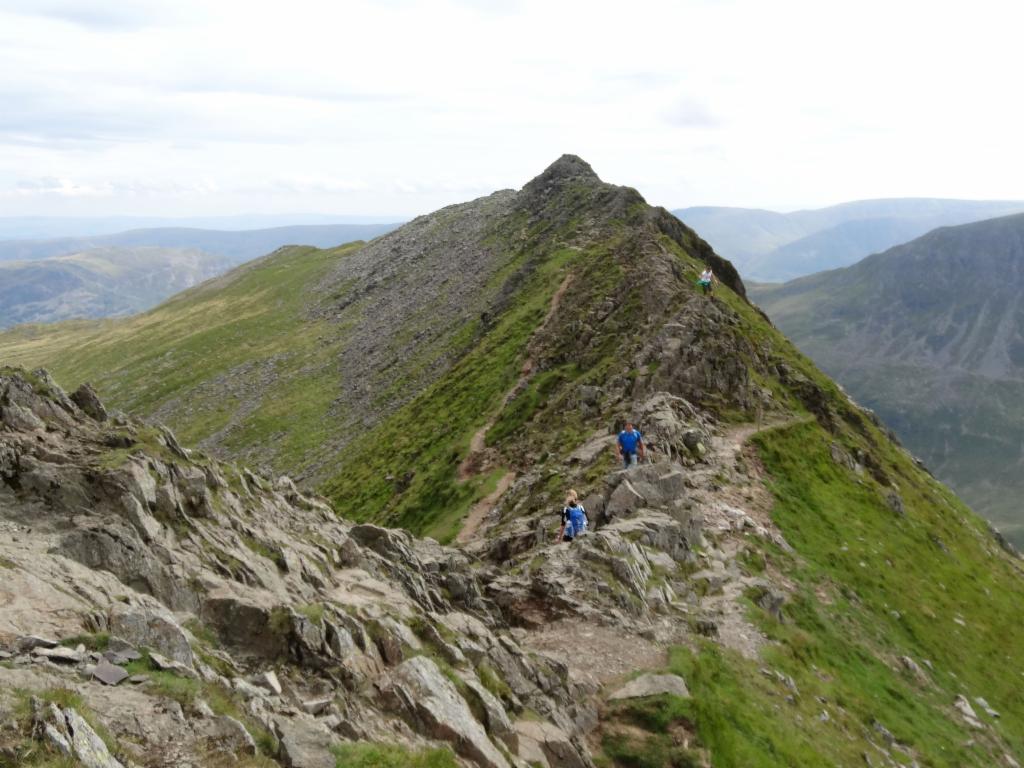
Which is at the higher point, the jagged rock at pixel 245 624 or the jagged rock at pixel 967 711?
the jagged rock at pixel 245 624

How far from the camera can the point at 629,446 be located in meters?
42.6

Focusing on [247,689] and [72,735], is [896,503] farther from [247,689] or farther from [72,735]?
[72,735]

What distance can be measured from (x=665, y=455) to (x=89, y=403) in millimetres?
30812

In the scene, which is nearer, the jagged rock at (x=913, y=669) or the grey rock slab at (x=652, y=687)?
the grey rock slab at (x=652, y=687)

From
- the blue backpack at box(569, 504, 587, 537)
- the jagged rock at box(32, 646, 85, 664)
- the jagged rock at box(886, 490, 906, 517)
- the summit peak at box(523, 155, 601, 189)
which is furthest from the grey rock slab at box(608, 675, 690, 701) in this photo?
the summit peak at box(523, 155, 601, 189)

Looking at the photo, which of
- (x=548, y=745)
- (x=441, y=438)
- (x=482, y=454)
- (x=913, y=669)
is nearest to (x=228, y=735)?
(x=548, y=745)

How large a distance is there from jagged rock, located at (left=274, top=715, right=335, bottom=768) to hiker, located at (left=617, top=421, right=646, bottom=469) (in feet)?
93.7

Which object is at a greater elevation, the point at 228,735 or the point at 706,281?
the point at 706,281

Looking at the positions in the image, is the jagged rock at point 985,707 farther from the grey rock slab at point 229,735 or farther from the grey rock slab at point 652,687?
the grey rock slab at point 229,735

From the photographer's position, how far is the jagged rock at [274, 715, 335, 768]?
14617 mm

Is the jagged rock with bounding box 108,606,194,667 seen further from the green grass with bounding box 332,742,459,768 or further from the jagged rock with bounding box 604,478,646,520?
the jagged rock with bounding box 604,478,646,520

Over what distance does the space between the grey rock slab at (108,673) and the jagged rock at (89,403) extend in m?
18.9

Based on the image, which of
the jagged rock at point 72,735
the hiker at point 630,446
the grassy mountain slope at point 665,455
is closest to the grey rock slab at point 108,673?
the jagged rock at point 72,735

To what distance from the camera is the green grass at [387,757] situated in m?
15.2
